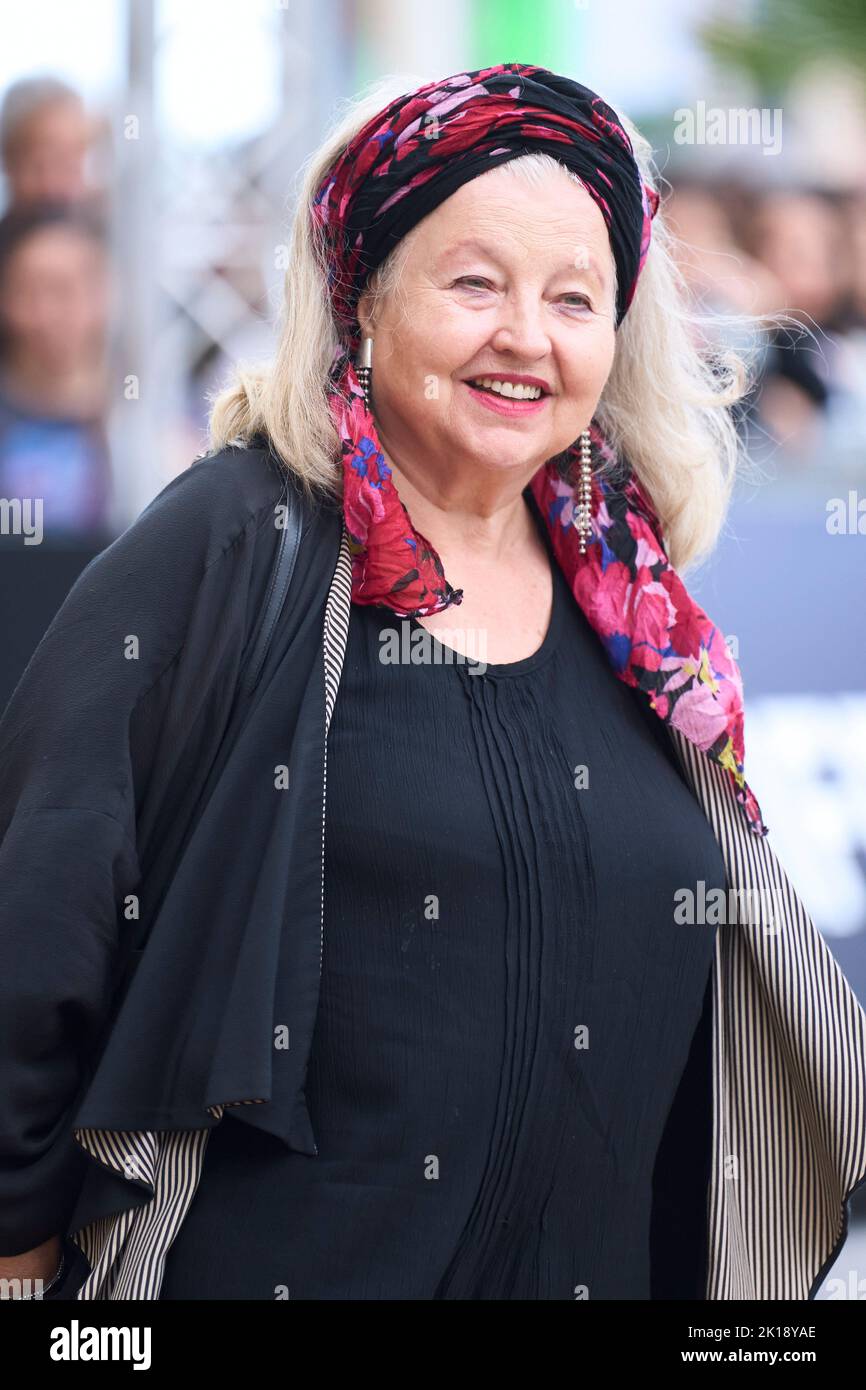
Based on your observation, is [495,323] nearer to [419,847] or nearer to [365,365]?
[365,365]

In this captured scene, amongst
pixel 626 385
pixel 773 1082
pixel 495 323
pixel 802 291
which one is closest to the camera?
pixel 495 323

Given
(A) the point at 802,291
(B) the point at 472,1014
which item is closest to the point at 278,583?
Answer: (B) the point at 472,1014

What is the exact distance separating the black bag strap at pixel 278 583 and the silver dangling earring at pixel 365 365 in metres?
0.19

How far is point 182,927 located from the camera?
64.8 inches

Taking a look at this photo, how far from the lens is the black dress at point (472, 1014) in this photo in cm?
168

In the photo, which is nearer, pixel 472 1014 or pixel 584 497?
pixel 472 1014

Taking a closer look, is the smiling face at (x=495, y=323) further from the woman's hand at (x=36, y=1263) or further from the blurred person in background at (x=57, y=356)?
the blurred person in background at (x=57, y=356)

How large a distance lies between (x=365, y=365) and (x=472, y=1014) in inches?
30.9

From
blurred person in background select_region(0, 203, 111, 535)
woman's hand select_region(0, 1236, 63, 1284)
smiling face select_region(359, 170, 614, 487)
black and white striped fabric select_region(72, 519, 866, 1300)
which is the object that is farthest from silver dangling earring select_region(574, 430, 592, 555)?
blurred person in background select_region(0, 203, 111, 535)

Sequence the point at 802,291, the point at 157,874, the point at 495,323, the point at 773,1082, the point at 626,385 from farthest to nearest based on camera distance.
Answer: the point at 802,291
the point at 626,385
the point at 773,1082
the point at 495,323
the point at 157,874

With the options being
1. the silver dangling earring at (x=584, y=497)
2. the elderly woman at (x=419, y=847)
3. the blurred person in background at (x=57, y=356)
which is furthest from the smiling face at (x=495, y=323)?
the blurred person in background at (x=57, y=356)

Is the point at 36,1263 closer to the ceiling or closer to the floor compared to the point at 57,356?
closer to the floor

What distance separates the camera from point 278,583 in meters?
1.73

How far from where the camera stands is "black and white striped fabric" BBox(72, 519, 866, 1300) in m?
1.94
